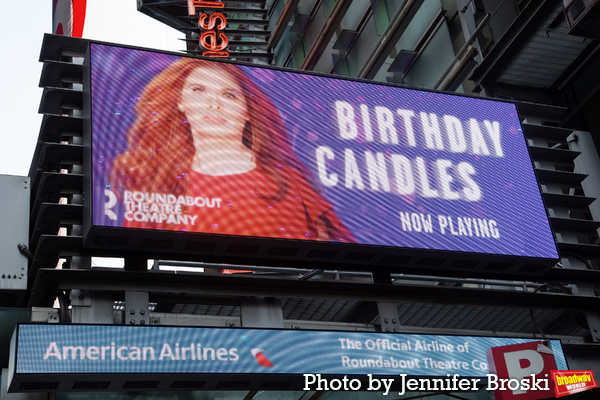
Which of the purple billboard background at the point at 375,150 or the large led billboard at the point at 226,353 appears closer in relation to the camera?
the large led billboard at the point at 226,353

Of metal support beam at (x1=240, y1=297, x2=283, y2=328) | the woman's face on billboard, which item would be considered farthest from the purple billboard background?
metal support beam at (x1=240, y1=297, x2=283, y2=328)

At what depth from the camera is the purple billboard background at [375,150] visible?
10.1 metres

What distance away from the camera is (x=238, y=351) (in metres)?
8.55

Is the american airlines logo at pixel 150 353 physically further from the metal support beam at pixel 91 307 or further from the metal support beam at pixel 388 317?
the metal support beam at pixel 388 317

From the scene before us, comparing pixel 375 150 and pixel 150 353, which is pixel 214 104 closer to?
pixel 375 150

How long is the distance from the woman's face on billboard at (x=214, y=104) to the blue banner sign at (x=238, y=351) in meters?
3.04

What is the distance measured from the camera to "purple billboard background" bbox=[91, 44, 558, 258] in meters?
10.1

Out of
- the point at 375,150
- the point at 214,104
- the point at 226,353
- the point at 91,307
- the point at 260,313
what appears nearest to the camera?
the point at 226,353

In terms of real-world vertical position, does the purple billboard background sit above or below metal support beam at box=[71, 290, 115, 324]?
above

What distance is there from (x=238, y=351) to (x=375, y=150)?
4116mm

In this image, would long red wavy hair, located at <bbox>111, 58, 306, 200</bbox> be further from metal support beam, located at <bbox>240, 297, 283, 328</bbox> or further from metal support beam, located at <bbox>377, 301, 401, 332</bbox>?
metal support beam, located at <bbox>377, 301, 401, 332</bbox>

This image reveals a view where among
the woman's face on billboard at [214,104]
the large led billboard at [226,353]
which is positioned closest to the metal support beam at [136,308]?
the large led billboard at [226,353]

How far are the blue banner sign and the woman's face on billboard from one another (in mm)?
3035

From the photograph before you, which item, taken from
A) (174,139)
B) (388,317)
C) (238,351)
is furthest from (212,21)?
(238,351)
